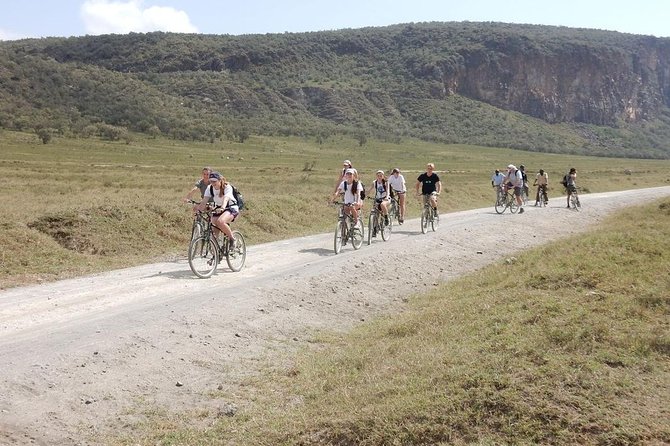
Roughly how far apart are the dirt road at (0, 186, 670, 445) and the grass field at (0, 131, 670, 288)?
2.59 metres

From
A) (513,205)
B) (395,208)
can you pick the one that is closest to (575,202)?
(513,205)

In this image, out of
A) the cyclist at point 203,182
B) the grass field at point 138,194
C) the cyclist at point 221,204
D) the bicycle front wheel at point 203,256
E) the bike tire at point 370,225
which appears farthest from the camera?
the bike tire at point 370,225

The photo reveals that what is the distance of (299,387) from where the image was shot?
273 inches

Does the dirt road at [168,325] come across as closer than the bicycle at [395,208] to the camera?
Yes

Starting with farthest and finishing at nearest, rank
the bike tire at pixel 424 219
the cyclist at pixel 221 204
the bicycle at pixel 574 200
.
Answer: the bicycle at pixel 574 200
the bike tire at pixel 424 219
the cyclist at pixel 221 204

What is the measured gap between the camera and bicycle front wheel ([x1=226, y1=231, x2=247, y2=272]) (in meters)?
12.8

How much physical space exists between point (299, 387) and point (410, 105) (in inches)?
5757

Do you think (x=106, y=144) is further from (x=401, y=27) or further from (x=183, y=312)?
(x=401, y=27)

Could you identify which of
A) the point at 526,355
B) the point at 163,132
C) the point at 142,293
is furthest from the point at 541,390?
the point at 163,132

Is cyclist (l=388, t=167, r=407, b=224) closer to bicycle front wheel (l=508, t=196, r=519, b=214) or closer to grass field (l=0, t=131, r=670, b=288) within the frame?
grass field (l=0, t=131, r=670, b=288)

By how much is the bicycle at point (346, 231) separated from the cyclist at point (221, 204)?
3729 millimetres

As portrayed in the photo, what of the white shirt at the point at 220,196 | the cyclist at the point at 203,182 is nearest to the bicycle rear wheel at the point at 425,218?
the cyclist at the point at 203,182

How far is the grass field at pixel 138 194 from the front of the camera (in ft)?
50.0

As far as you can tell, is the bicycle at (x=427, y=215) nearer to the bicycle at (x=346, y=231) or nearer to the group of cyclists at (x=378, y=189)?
the group of cyclists at (x=378, y=189)
